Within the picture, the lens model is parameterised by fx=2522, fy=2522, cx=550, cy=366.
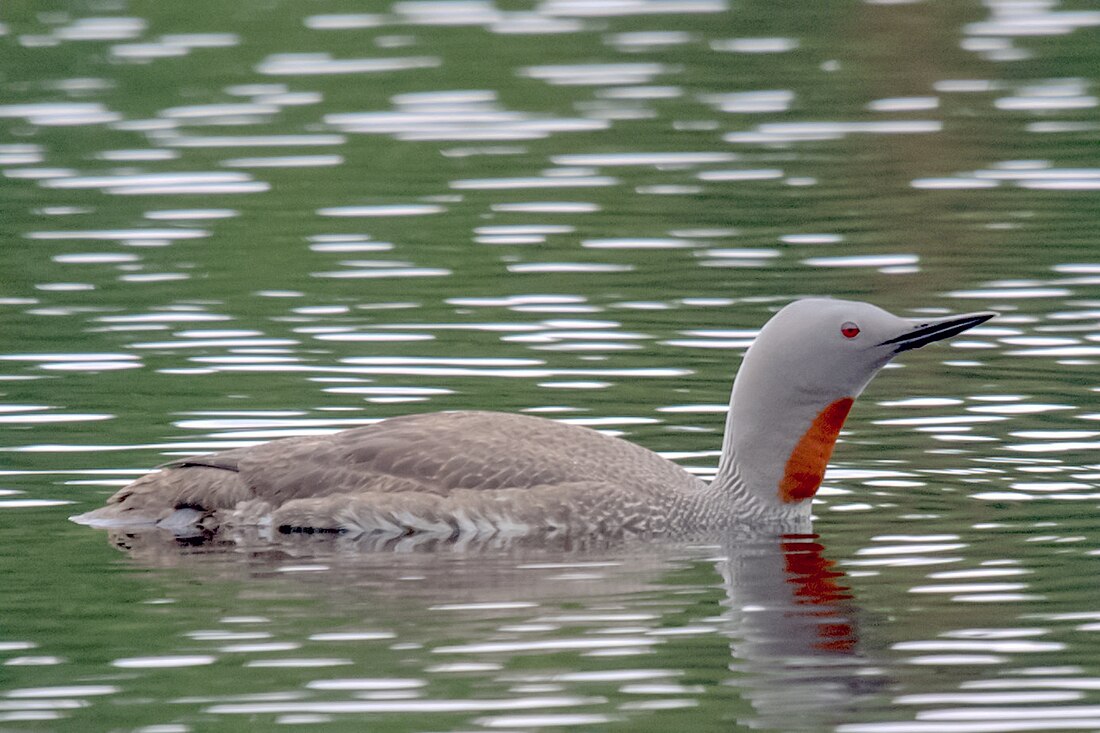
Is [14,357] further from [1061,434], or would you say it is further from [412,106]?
[412,106]

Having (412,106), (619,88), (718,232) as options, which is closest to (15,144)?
(412,106)

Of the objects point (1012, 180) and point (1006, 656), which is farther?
point (1012, 180)

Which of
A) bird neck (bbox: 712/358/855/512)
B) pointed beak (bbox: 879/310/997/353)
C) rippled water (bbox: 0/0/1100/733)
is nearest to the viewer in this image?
rippled water (bbox: 0/0/1100/733)

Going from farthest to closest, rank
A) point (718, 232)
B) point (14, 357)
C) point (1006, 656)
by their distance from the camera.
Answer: point (718, 232) → point (14, 357) → point (1006, 656)

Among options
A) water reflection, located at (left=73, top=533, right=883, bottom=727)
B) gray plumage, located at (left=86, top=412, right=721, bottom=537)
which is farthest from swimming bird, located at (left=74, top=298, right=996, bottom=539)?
water reflection, located at (left=73, top=533, right=883, bottom=727)

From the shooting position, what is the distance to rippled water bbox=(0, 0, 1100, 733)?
8656 millimetres

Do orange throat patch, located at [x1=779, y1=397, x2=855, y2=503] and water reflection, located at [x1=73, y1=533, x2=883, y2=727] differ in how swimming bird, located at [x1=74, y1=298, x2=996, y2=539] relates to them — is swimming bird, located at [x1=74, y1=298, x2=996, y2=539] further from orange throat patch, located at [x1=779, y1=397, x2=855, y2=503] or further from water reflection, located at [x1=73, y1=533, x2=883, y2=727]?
water reflection, located at [x1=73, y1=533, x2=883, y2=727]

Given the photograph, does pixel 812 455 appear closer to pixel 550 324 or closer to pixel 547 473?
pixel 547 473

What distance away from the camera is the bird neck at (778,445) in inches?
423

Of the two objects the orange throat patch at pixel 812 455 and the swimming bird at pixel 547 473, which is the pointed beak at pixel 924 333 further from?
the orange throat patch at pixel 812 455

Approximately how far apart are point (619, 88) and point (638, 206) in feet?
17.1

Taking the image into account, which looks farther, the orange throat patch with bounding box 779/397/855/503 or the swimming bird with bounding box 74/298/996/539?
the orange throat patch with bounding box 779/397/855/503

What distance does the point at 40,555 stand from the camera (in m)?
10.2

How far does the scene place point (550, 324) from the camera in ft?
47.3
